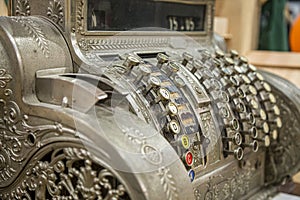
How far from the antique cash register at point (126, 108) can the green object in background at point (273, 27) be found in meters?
1.87

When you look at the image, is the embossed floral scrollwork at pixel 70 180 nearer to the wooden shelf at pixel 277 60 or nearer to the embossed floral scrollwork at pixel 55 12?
the embossed floral scrollwork at pixel 55 12

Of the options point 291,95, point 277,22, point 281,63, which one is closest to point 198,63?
point 291,95

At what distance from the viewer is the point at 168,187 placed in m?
1.27

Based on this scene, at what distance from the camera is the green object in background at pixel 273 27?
4066 mm

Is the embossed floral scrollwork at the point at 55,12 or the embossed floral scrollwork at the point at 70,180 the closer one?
the embossed floral scrollwork at the point at 70,180

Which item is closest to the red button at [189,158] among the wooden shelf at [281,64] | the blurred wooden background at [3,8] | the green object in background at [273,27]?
the blurred wooden background at [3,8]

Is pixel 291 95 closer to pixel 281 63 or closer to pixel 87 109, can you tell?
pixel 281 63

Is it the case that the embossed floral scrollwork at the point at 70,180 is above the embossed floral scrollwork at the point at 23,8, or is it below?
below

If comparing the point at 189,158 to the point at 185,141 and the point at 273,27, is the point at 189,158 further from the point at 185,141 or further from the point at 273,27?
the point at 273,27

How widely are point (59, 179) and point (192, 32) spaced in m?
1.20

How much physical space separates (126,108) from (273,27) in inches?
115

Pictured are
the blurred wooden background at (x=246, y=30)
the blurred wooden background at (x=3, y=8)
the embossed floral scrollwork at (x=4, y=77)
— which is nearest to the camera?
the embossed floral scrollwork at (x=4, y=77)

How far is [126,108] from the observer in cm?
150

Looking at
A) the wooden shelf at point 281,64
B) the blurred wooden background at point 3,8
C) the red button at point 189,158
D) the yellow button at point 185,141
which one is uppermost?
the blurred wooden background at point 3,8
